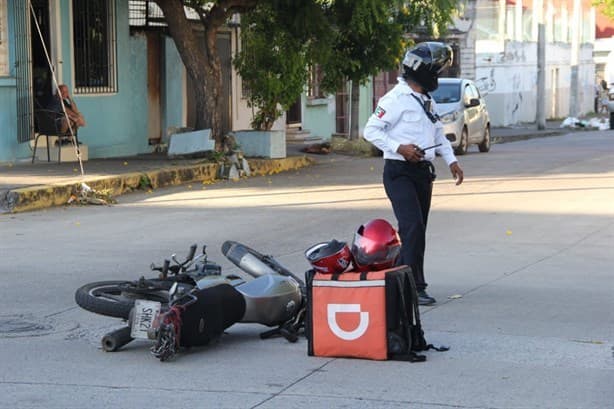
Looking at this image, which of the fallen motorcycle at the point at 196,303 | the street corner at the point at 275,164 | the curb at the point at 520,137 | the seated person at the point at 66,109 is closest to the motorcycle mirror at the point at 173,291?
the fallen motorcycle at the point at 196,303

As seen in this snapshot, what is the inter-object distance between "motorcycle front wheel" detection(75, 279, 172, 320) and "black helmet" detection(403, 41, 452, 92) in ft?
7.67

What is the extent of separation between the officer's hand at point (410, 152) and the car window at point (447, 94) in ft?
55.8

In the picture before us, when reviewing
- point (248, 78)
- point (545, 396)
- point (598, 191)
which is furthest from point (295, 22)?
point (545, 396)

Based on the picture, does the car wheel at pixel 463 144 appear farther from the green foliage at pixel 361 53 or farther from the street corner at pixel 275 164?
the street corner at pixel 275 164

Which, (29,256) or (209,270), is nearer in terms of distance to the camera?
(209,270)

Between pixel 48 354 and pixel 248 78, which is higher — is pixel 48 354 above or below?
below

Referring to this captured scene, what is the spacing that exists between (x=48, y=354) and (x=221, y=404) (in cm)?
162

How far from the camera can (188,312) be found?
6570 millimetres

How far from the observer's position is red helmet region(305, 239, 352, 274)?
6688mm

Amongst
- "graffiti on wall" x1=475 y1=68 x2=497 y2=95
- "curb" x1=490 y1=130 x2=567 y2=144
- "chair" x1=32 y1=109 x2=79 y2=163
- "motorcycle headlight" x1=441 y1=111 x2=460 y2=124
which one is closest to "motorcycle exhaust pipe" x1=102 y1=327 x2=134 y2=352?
"chair" x1=32 y1=109 x2=79 y2=163

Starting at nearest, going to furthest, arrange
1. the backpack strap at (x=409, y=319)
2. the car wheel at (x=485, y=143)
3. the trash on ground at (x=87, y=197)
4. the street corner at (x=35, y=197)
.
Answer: the backpack strap at (x=409, y=319) < the street corner at (x=35, y=197) < the trash on ground at (x=87, y=197) < the car wheel at (x=485, y=143)

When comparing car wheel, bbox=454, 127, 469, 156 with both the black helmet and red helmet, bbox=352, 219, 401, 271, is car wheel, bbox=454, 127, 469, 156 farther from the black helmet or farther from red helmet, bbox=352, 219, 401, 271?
red helmet, bbox=352, 219, 401, 271

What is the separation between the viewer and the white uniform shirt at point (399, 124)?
316 inches

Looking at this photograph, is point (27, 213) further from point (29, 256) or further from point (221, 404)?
point (221, 404)
